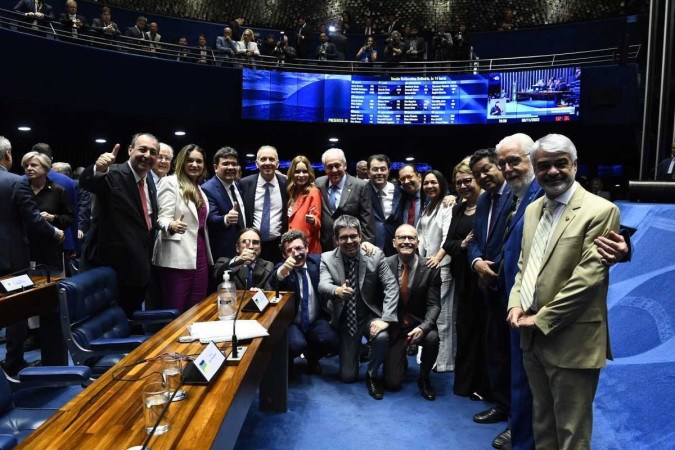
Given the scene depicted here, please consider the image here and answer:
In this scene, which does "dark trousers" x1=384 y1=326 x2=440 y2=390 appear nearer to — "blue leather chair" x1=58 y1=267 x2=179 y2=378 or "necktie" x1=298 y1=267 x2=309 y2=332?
"necktie" x1=298 y1=267 x2=309 y2=332

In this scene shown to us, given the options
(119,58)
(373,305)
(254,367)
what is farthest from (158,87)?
(254,367)

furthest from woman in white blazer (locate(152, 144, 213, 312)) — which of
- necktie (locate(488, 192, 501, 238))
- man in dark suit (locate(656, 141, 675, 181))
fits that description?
man in dark suit (locate(656, 141, 675, 181))

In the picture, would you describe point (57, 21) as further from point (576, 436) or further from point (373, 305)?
point (576, 436)

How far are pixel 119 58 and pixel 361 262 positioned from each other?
7.60 meters

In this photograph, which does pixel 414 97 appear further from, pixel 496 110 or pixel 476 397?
pixel 476 397

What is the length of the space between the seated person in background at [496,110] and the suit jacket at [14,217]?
8.65 metres

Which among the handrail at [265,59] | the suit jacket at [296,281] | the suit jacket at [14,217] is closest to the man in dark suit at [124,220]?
the suit jacket at [14,217]

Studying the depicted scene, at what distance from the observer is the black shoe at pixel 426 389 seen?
3264 mm

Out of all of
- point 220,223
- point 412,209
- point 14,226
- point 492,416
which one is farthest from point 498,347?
point 14,226

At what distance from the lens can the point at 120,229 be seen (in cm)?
300

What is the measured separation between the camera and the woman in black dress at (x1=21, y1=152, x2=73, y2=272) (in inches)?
154

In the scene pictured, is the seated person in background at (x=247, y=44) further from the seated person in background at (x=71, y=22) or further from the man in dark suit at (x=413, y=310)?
the man in dark suit at (x=413, y=310)

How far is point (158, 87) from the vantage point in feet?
30.8

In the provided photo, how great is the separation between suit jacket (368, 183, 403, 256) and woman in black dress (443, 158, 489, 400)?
80cm
